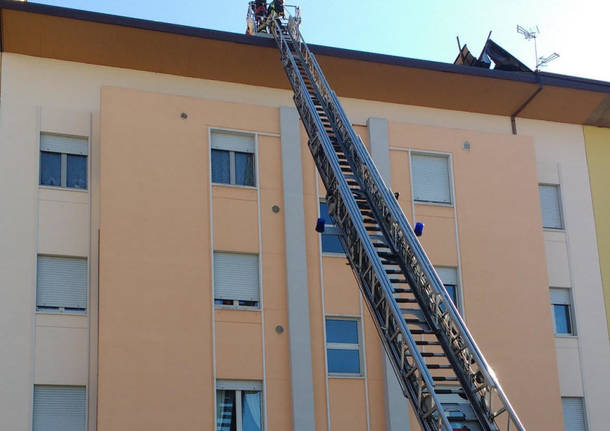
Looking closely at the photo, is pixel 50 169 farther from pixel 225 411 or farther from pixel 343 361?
pixel 343 361

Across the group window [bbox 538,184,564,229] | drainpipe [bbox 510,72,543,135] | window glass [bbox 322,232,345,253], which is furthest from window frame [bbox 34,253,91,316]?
drainpipe [bbox 510,72,543,135]

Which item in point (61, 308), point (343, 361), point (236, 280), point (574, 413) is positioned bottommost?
point (574, 413)

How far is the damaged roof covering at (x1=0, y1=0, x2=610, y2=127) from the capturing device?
864 inches

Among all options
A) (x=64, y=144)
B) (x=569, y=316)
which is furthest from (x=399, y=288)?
(x=569, y=316)

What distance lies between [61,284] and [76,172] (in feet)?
8.12

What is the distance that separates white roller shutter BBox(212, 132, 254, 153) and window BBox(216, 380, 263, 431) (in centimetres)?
510

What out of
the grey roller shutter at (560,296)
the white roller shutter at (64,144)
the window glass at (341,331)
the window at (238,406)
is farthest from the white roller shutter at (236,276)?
the grey roller shutter at (560,296)

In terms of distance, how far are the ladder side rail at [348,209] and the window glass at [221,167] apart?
260 cm

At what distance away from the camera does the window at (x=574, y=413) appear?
23797 mm

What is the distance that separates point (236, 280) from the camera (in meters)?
21.9

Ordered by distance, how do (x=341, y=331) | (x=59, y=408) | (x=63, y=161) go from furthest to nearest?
1. (x=341, y=331)
2. (x=63, y=161)
3. (x=59, y=408)

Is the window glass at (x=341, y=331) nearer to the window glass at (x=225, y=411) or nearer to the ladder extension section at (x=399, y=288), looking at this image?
the window glass at (x=225, y=411)

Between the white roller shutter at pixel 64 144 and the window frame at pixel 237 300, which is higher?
the white roller shutter at pixel 64 144

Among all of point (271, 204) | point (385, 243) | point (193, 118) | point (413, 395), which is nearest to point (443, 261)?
point (271, 204)
